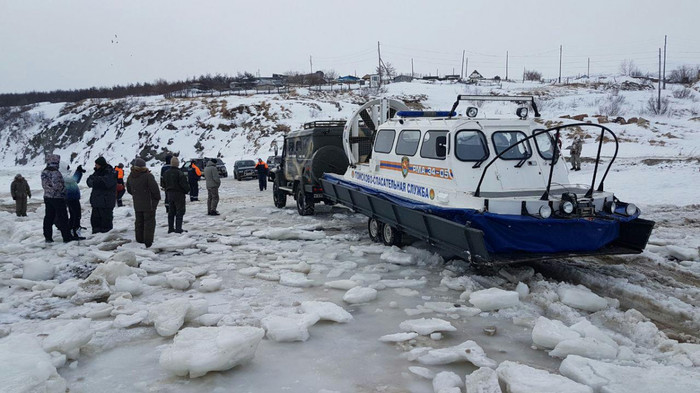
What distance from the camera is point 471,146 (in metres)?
7.46

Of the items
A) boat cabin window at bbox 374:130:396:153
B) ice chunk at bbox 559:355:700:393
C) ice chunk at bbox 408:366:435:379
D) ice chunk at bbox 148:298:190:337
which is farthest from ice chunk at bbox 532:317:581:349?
boat cabin window at bbox 374:130:396:153

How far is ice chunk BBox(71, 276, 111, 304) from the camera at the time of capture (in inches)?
232

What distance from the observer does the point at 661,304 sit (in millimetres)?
5449

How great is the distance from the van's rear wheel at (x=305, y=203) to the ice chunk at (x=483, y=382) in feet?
30.4

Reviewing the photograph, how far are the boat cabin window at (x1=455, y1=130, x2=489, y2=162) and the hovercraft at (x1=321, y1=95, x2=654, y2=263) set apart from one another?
0.6 inches

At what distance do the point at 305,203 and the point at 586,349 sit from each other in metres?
9.24

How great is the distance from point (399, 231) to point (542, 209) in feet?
10.0

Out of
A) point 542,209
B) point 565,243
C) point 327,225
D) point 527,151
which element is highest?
point 527,151

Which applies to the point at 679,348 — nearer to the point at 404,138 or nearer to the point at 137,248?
the point at 404,138

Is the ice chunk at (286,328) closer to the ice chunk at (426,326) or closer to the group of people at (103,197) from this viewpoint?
the ice chunk at (426,326)

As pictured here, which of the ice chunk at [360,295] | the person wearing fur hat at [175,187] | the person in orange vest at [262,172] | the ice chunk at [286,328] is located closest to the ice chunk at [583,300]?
the ice chunk at [360,295]

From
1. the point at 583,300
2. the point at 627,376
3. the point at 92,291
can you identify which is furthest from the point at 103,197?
the point at 627,376

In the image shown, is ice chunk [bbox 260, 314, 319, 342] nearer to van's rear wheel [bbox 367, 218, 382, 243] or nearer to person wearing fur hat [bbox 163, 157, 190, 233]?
van's rear wheel [bbox 367, 218, 382, 243]

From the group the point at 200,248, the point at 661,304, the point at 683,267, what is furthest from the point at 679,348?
the point at 200,248
